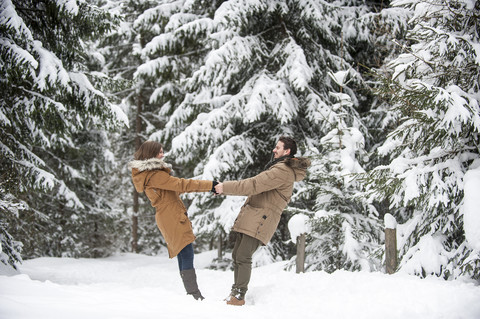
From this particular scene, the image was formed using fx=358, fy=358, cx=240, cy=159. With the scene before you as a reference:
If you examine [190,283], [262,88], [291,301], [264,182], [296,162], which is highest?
[262,88]

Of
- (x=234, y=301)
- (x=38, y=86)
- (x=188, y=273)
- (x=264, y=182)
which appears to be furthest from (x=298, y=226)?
(x=38, y=86)

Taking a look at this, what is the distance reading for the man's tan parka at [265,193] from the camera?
459cm

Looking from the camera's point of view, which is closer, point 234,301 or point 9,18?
point 234,301

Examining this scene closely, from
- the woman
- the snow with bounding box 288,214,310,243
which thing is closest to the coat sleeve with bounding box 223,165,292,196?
the woman

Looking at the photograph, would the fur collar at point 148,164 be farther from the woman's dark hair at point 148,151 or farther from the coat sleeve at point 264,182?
the coat sleeve at point 264,182

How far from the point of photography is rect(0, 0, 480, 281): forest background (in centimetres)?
529

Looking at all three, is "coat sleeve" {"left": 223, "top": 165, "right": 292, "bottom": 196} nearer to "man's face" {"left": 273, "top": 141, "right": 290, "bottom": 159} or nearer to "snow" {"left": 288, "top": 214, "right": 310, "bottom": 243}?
"man's face" {"left": 273, "top": 141, "right": 290, "bottom": 159}

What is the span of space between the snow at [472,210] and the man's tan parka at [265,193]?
2.11 meters

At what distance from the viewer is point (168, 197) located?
15.5 ft

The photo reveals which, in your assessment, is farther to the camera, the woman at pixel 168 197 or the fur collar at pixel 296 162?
the fur collar at pixel 296 162

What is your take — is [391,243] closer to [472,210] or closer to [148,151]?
[472,210]

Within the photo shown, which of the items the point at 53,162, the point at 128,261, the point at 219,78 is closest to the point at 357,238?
the point at 219,78

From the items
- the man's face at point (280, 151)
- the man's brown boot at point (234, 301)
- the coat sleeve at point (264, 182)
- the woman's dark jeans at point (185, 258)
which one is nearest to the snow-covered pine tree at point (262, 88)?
the man's face at point (280, 151)

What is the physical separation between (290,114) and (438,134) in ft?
14.3
